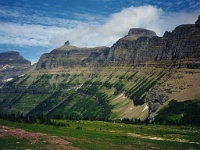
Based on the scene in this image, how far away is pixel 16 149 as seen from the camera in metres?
53.8

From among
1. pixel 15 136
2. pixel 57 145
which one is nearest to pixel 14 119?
pixel 15 136

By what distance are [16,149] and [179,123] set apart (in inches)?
6422

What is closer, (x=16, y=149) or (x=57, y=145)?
(x=16, y=149)

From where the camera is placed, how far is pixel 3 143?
5938 centimetres

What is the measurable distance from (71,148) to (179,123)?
15185cm

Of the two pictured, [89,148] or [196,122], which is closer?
[89,148]

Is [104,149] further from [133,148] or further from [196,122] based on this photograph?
[196,122]

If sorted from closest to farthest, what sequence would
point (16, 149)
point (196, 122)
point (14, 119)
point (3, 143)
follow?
point (16, 149) < point (3, 143) < point (14, 119) < point (196, 122)

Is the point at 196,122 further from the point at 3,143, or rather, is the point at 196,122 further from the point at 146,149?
the point at 3,143

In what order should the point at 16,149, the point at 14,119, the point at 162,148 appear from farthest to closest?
1. the point at 14,119
2. the point at 162,148
3. the point at 16,149

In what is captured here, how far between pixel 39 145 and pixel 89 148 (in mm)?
11734

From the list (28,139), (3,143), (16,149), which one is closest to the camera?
(16,149)

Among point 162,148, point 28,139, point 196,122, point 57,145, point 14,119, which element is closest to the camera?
point 57,145

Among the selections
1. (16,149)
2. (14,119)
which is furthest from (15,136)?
(14,119)
